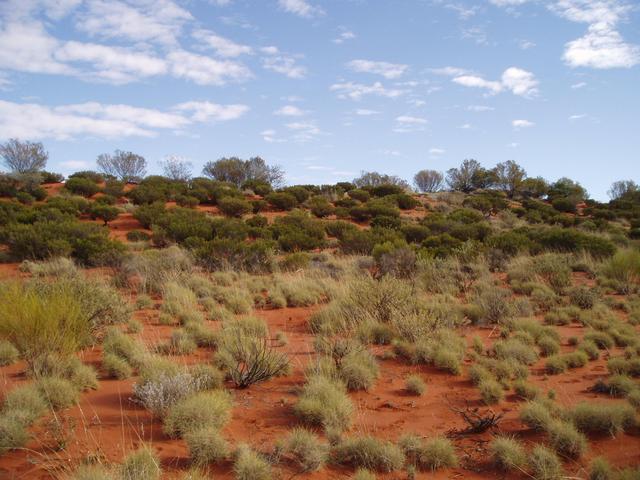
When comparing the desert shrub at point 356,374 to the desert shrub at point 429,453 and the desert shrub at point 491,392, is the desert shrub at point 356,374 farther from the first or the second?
the desert shrub at point 429,453

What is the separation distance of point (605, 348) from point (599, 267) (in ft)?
23.5

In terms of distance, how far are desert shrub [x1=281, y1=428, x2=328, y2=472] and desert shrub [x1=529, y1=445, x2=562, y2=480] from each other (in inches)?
74.0

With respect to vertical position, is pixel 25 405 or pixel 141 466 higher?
pixel 25 405

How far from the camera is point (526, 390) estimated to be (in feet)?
19.1

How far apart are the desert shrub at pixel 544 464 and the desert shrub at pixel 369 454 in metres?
1.18

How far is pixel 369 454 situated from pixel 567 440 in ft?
6.40

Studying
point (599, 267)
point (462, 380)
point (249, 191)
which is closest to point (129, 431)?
point (462, 380)

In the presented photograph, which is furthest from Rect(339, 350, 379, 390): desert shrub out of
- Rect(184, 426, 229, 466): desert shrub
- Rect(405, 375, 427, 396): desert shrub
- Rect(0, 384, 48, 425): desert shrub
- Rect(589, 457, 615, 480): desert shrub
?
Rect(0, 384, 48, 425): desert shrub

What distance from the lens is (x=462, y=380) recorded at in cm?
658

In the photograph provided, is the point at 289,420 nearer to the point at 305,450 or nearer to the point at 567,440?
the point at 305,450

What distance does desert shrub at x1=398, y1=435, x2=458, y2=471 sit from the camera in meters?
4.36

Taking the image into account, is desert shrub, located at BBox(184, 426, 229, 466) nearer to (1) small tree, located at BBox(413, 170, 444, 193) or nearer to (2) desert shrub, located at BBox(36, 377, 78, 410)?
(2) desert shrub, located at BBox(36, 377, 78, 410)

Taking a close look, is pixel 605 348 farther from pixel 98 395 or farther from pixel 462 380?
pixel 98 395

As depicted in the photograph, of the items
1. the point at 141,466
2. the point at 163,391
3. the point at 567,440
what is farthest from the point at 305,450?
the point at 567,440
